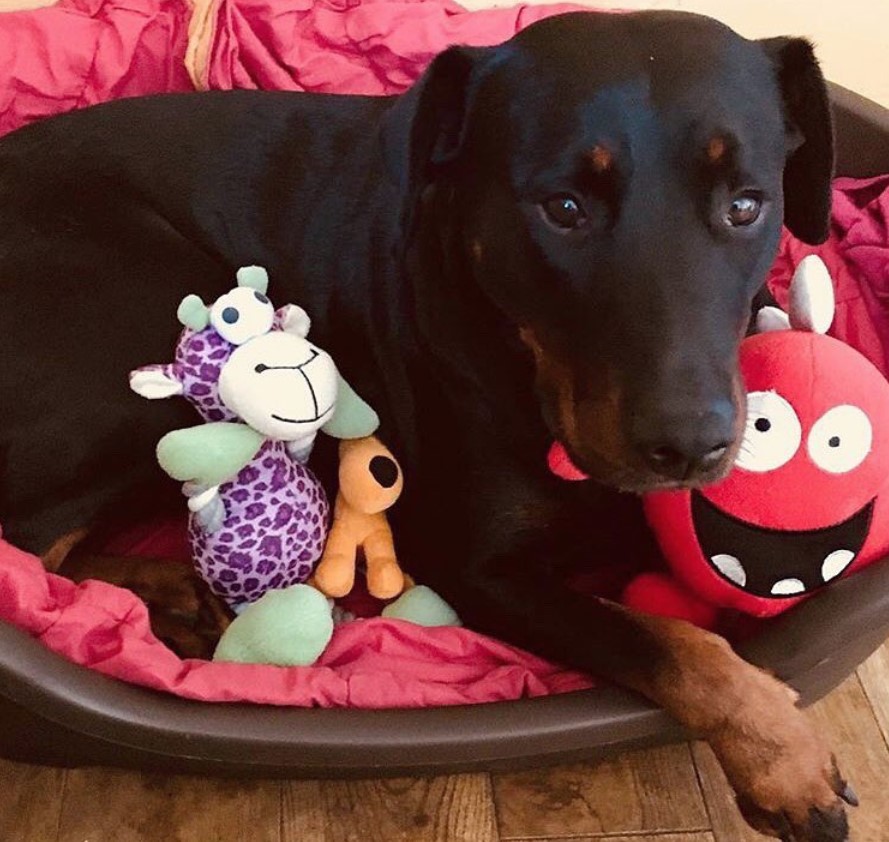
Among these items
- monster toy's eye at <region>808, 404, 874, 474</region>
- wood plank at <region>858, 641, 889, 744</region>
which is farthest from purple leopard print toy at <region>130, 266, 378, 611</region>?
wood plank at <region>858, 641, 889, 744</region>

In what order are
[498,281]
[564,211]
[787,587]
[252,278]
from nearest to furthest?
1. [564,211]
2. [498,281]
3. [787,587]
4. [252,278]

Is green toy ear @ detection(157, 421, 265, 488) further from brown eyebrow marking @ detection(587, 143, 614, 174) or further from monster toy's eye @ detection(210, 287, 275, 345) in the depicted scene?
brown eyebrow marking @ detection(587, 143, 614, 174)

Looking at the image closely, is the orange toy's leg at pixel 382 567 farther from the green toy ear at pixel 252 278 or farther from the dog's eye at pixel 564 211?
the dog's eye at pixel 564 211

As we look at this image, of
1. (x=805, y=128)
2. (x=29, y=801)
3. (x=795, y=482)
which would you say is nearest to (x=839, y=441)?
(x=795, y=482)

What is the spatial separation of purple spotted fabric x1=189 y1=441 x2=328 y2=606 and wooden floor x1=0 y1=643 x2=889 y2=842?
32cm

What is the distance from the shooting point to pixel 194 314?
162 centimetres

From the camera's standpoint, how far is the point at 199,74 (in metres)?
2.28

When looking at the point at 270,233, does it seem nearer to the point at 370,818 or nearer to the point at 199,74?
the point at 199,74

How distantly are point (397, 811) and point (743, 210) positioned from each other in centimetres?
100

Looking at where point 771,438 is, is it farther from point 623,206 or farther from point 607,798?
point 607,798

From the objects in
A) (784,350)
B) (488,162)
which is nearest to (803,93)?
(784,350)

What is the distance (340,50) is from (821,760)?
63.5 inches

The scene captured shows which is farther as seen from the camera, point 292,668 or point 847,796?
point 292,668

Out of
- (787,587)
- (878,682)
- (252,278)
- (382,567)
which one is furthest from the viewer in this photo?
(878,682)
